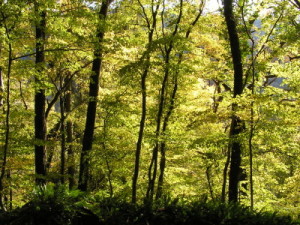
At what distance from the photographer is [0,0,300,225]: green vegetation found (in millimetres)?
4790

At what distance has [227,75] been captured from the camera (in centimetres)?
1051

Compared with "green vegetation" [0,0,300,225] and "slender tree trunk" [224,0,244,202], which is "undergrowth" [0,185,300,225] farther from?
"slender tree trunk" [224,0,244,202]

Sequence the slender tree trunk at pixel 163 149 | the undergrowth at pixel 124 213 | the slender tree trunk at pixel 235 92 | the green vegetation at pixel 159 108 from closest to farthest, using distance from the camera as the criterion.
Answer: the undergrowth at pixel 124 213 → the green vegetation at pixel 159 108 → the slender tree trunk at pixel 235 92 → the slender tree trunk at pixel 163 149

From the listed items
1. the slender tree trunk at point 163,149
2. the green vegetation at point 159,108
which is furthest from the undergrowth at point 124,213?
the slender tree trunk at point 163,149

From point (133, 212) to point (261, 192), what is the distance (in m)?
7.87

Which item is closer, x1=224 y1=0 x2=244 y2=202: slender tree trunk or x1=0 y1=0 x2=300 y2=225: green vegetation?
x1=0 y1=0 x2=300 y2=225: green vegetation

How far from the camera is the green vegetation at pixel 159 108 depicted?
4.79 m

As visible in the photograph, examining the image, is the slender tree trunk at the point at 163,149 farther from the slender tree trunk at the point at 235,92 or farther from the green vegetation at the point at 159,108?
the slender tree trunk at the point at 235,92

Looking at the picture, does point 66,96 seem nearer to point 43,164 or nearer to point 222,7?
point 43,164

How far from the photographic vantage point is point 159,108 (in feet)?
29.0

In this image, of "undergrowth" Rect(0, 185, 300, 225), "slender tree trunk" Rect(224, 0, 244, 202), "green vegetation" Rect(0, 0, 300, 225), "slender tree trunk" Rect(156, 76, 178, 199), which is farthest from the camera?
"slender tree trunk" Rect(156, 76, 178, 199)

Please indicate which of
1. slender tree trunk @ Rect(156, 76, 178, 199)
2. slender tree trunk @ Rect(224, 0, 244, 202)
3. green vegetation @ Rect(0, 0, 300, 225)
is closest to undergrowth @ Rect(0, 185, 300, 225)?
green vegetation @ Rect(0, 0, 300, 225)

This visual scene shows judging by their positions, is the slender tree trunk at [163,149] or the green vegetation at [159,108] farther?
the slender tree trunk at [163,149]

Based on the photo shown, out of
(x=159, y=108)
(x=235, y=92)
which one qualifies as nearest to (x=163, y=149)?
(x=159, y=108)
